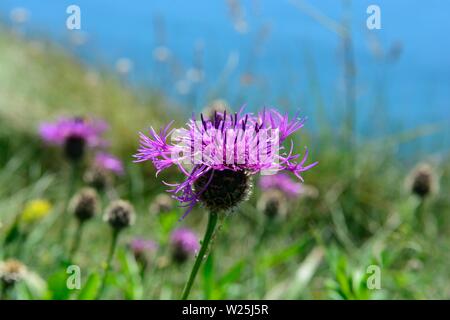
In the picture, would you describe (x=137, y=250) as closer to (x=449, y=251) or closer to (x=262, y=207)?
(x=262, y=207)

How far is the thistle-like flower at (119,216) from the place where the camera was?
2061 millimetres

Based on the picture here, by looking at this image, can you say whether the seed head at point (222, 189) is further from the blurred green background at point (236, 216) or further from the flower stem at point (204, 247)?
the blurred green background at point (236, 216)

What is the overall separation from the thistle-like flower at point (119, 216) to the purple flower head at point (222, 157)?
28.7 inches

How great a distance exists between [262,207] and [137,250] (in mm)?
556

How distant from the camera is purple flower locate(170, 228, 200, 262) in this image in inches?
101

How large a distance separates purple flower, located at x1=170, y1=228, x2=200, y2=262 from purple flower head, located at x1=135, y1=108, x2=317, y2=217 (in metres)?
1.21

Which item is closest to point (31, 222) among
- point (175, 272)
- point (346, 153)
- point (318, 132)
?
point (175, 272)

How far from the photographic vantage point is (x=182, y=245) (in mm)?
2578

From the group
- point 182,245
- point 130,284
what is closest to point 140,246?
point 182,245

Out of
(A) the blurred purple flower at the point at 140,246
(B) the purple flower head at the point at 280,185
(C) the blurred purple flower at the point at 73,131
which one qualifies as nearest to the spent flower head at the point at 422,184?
(B) the purple flower head at the point at 280,185

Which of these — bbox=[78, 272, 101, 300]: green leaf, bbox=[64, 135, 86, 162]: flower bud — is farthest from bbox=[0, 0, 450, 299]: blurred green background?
bbox=[64, 135, 86, 162]: flower bud

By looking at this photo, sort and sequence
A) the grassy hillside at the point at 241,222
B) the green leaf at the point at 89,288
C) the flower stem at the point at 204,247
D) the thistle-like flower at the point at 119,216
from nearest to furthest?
the flower stem at the point at 204,247 → the green leaf at the point at 89,288 → the thistle-like flower at the point at 119,216 → the grassy hillside at the point at 241,222

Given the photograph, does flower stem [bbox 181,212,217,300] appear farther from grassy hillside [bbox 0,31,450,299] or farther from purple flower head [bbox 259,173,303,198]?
purple flower head [bbox 259,173,303,198]

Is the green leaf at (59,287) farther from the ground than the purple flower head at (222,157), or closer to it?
closer to it
